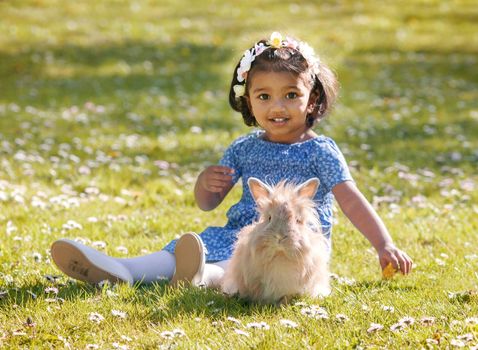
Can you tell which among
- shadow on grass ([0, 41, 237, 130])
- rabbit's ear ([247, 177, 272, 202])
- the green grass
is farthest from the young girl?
shadow on grass ([0, 41, 237, 130])


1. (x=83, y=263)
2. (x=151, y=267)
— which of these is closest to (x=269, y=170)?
(x=151, y=267)

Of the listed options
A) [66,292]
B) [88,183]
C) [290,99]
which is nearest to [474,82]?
[88,183]

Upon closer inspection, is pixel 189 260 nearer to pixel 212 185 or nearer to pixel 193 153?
pixel 212 185

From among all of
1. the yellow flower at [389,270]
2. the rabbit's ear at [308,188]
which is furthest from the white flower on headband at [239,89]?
the yellow flower at [389,270]

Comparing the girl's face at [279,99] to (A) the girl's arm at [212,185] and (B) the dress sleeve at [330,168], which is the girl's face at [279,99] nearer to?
→ (B) the dress sleeve at [330,168]

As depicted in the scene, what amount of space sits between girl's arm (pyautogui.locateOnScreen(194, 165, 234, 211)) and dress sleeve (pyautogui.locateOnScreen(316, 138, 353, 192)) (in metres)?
0.60

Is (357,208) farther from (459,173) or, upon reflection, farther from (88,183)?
(459,173)

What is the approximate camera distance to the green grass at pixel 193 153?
4.41 metres

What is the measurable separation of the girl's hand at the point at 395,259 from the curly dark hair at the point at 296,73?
117cm

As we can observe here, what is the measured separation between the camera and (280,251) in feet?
14.5

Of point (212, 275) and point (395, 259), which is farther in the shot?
point (212, 275)

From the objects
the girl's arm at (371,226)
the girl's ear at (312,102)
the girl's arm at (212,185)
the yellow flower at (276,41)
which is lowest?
the girl's arm at (371,226)

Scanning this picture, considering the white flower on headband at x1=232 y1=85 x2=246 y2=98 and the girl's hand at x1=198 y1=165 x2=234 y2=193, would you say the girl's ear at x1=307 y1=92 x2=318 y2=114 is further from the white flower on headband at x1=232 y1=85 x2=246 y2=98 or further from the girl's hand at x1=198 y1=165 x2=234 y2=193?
the girl's hand at x1=198 y1=165 x2=234 y2=193

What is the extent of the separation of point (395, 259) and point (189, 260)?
4.15 feet
